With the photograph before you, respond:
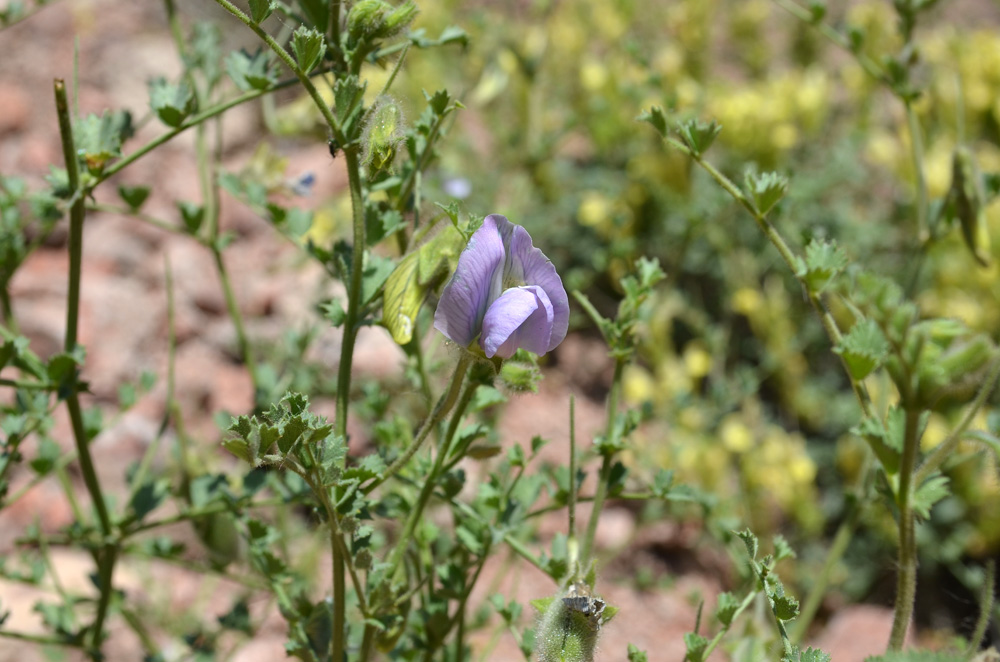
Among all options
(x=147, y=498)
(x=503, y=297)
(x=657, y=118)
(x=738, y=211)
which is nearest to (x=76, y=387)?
(x=147, y=498)

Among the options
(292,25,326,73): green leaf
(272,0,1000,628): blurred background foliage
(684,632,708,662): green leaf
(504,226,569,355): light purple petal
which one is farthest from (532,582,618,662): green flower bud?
(272,0,1000,628): blurred background foliage

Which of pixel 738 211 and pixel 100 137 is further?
pixel 738 211

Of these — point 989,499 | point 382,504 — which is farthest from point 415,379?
point 989,499

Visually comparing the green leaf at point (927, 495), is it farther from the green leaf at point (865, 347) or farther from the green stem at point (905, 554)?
the green leaf at point (865, 347)

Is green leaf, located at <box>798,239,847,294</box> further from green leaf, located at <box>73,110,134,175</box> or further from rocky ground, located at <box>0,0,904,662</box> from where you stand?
rocky ground, located at <box>0,0,904,662</box>

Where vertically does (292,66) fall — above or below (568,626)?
above

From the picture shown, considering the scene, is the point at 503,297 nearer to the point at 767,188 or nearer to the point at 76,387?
the point at 767,188
